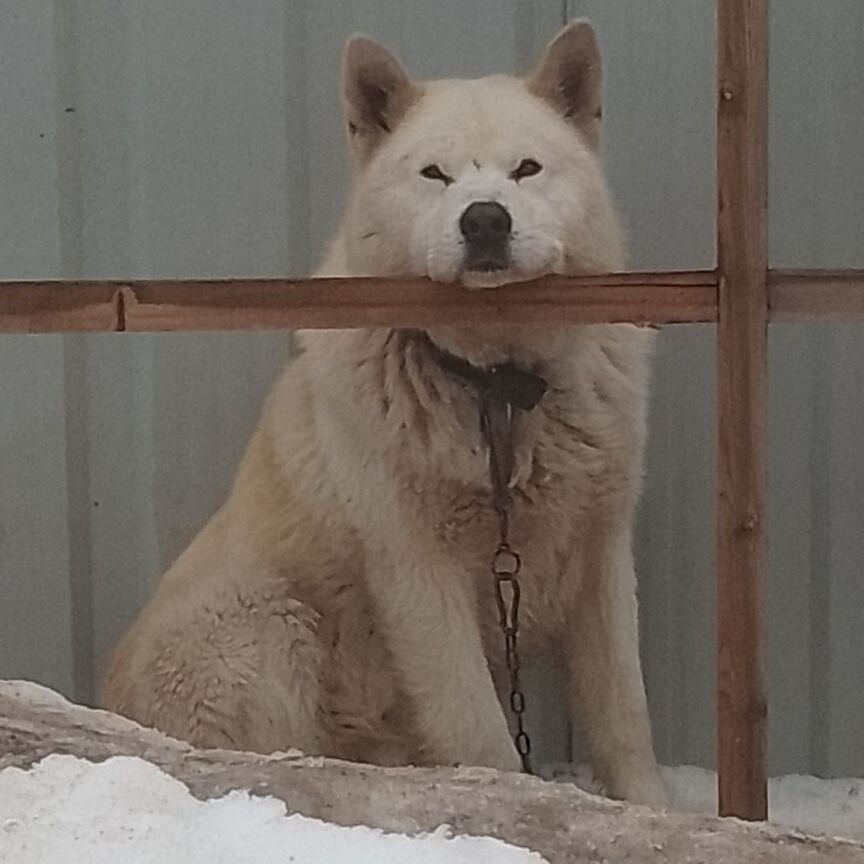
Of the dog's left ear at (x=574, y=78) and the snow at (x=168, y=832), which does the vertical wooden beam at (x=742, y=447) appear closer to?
the snow at (x=168, y=832)

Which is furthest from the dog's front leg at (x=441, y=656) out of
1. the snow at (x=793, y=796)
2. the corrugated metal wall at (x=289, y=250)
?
the corrugated metal wall at (x=289, y=250)

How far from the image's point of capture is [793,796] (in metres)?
2.76

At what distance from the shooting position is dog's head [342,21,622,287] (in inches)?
86.3

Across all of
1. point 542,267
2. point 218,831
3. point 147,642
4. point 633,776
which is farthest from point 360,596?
point 218,831

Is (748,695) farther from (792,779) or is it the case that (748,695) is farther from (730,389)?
(792,779)

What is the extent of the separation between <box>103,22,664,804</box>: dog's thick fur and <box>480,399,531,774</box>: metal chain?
0.02 metres

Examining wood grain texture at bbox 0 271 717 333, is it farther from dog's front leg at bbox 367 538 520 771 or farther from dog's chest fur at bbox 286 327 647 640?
dog's front leg at bbox 367 538 520 771

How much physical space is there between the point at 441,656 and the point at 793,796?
2.73ft

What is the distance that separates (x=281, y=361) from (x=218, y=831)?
147 cm

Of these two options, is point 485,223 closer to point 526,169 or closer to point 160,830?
point 526,169

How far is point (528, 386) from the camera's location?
2357 mm

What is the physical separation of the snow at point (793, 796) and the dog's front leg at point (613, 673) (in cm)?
10

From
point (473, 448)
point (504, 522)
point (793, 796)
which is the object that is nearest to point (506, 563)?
point (504, 522)

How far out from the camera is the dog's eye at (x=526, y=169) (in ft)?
7.32
